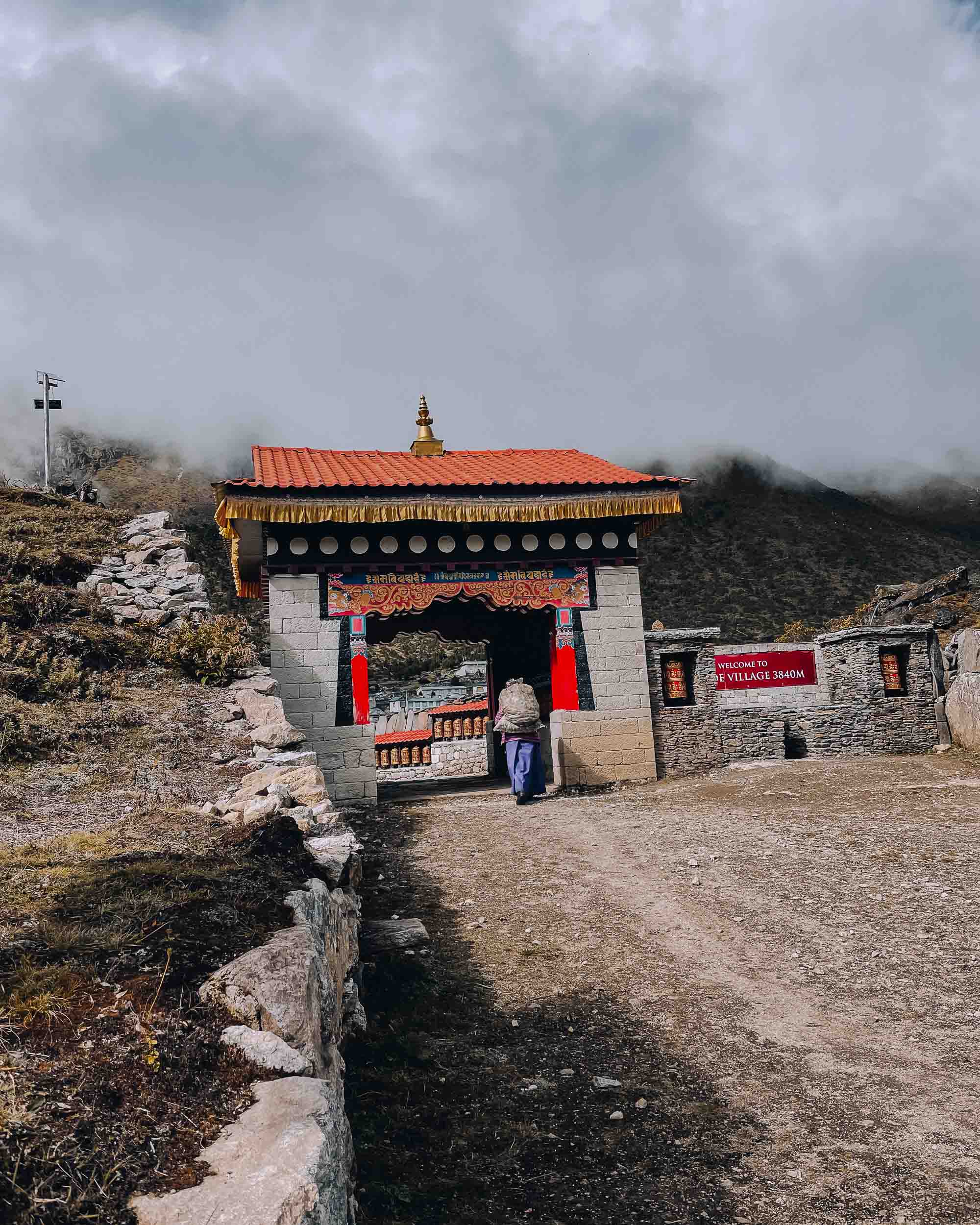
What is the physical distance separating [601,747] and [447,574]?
147 inches

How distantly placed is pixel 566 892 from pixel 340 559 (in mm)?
7960

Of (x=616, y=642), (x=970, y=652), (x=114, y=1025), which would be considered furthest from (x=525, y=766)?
(x=114, y=1025)

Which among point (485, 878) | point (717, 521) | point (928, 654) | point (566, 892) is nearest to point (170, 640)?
point (485, 878)

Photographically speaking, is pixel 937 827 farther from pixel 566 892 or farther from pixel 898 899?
pixel 566 892

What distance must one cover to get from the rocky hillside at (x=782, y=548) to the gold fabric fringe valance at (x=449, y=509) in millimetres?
23848

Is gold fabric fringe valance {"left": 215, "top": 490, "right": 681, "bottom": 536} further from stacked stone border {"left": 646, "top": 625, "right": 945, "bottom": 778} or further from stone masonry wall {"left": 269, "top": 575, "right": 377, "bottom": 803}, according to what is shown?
stacked stone border {"left": 646, "top": 625, "right": 945, "bottom": 778}

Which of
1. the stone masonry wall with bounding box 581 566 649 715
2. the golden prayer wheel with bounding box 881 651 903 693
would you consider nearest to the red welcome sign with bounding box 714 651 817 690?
the golden prayer wheel with bounding box 881 651 903 693

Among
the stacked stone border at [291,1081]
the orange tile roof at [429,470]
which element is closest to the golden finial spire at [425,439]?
the orange tile roof at [429,470]

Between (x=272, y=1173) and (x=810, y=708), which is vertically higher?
(x=810, y=708)

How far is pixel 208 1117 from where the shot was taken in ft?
7.59

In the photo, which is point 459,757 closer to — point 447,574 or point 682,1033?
point 447,574

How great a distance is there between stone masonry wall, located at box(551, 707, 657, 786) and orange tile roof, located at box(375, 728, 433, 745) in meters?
8.68

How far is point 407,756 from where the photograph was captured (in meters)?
22.7

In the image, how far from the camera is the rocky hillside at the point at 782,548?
42219 mm
